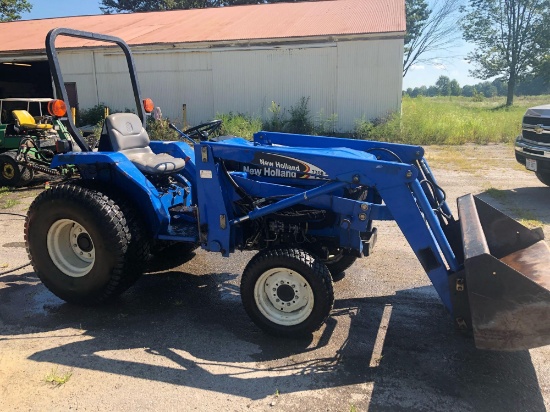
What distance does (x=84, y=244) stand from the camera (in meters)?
4.10

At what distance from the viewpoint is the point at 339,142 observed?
4449 mm

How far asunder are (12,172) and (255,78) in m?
9.44

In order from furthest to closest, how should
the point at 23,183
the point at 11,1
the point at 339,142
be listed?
the point at 11,1 → the point at 23,183 → the point at 339,142

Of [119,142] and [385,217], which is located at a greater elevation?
[119,142]

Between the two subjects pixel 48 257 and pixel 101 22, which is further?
pixel 101 22

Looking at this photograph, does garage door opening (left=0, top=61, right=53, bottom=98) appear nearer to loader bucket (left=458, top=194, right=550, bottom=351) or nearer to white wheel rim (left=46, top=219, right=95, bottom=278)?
white wheel rim (left=46, top=219, right=95, bottom=278)

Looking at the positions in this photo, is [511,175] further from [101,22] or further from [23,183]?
[101,22]

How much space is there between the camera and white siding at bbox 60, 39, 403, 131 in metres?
15.6

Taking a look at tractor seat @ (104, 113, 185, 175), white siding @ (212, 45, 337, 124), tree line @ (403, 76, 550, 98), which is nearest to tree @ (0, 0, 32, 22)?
white siding @ (212, 45, 337, 124)

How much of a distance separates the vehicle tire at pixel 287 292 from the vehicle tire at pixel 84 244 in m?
1.07

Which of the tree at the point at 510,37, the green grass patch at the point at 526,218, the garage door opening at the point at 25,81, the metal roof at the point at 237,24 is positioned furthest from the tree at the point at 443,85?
the green grass patch at the point at 526,218

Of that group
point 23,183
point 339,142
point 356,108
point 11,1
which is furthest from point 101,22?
point 339,142

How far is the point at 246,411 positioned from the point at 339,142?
261 centimetres

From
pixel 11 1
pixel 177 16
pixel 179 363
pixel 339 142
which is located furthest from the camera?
pixel 11 1
